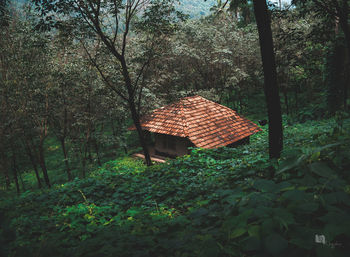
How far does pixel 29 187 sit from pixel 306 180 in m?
24.5

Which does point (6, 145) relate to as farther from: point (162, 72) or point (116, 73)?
point (162, 72)

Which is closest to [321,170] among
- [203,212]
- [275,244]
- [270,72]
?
[275,244]

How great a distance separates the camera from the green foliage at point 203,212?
137cm

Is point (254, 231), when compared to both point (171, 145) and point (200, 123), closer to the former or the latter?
point (200, 123)

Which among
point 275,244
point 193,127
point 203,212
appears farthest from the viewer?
point 193,127

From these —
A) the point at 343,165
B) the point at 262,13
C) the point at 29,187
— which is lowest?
the point at 29,187

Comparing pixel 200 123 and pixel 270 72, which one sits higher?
pixel 270 72

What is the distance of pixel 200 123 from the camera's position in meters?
16.3

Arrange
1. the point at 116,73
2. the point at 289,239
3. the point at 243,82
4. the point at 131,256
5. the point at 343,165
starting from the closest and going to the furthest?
the point at 289,239 < the point at 131,256 < the point at 343,165 < the point at 116,73 < the point at 243,82

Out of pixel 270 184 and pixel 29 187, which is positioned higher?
pixel 270 184

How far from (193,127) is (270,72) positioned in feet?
35.3

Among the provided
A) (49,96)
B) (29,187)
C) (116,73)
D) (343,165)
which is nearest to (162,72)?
(116,73)

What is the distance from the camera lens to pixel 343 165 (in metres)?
2.41

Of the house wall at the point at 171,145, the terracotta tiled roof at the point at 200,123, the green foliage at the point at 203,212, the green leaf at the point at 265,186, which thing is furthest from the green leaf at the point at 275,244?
the house wall at the point at 171,145
